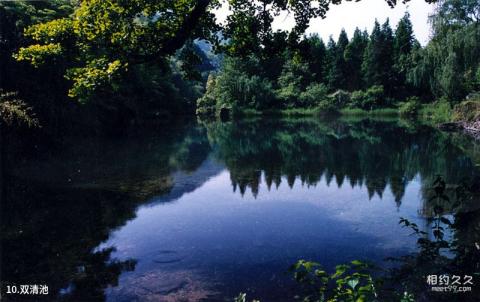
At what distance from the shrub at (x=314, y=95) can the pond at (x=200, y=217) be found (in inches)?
1685

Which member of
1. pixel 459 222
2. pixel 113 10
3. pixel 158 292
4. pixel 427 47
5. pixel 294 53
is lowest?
pixel 158 292

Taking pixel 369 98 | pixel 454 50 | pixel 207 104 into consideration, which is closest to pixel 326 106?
pixel 369 98

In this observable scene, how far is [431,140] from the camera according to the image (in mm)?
27109

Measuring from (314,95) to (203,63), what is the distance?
38.7 metres

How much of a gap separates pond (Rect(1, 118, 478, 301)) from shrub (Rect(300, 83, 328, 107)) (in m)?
42.8

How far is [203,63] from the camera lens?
28.0m

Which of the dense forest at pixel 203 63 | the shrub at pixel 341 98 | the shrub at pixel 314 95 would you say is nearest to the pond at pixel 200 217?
the dense forest at pixel 203 63

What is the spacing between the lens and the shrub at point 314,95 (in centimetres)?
6366

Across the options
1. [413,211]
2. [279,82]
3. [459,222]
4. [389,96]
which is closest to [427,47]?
[389,96]

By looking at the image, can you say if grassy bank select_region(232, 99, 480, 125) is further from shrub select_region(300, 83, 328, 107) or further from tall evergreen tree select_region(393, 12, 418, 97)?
tall evergreen tree select_region(393, 12, 418, 97)

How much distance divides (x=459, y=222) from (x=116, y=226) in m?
7.84

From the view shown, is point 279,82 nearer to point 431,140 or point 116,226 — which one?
point 431,140

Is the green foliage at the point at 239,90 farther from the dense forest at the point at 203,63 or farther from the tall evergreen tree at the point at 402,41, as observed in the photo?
the tall evergreen tree at the point at 402,41

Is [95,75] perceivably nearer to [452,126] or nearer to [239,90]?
[452,126]
